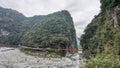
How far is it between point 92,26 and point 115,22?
66.0 ft

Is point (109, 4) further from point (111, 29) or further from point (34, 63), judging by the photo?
point (34, 63)

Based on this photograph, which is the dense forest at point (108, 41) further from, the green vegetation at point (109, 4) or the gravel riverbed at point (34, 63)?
the gravel riverbed at point (34, 63)

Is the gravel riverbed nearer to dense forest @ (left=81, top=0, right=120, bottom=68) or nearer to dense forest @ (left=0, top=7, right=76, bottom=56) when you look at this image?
dense forest @ (left=81, top=0, right=120, bottom=68)

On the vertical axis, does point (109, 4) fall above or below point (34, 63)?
above

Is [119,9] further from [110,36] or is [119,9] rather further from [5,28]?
[5,28]

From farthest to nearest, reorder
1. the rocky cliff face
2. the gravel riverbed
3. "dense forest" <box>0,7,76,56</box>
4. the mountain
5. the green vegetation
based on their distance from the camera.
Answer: "dense forest" <box>0,7,76,56</box>
the mountain
the gravel riverbed
the green vegetation
the rocky cliff face

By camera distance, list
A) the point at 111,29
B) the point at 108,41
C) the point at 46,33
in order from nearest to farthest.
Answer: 1. the point at 108,41
2. the point at 111,29
3. the point at 46,33

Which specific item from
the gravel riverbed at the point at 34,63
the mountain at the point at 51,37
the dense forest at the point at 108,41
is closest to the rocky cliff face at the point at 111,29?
the dense forest at the point at 108,41

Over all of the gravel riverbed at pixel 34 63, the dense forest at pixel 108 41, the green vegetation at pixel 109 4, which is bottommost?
the gravel riverbed at pixel 34 63

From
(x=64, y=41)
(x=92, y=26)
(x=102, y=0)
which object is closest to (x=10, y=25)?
(x=64, y=41)

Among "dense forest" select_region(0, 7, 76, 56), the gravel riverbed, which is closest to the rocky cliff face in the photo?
the gravel riverbed

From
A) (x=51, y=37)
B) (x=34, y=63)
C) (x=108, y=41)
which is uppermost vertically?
(x=51, y=37)

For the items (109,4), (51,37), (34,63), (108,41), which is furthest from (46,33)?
(108,41)

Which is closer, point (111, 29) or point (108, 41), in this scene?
point (108, 41)
